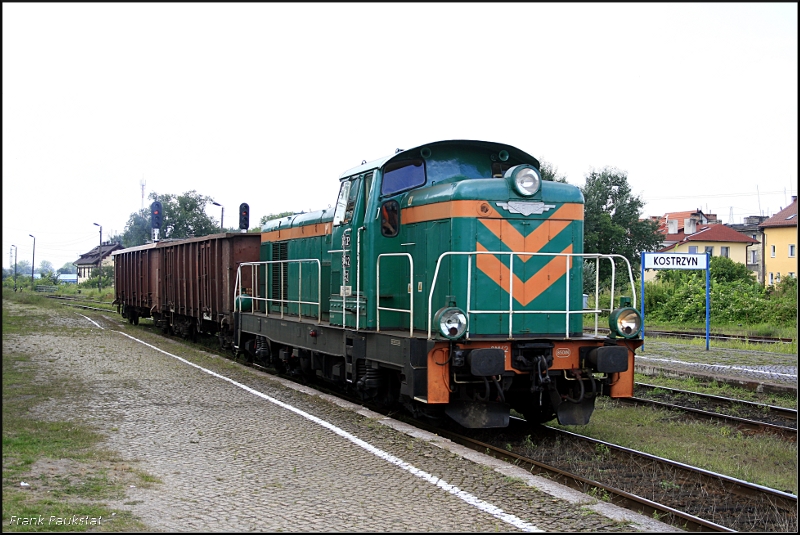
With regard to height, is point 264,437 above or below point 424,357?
below

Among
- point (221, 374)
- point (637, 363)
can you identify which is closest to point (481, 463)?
point (221, 374)

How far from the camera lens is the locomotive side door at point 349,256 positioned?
944cm

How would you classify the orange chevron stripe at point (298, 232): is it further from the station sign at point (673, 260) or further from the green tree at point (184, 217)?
the green tree at point (184, 217)

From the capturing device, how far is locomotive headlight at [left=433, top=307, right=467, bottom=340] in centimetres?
741

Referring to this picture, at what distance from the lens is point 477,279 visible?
8164mm

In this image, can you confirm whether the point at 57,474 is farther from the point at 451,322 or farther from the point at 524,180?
the point at 524,180

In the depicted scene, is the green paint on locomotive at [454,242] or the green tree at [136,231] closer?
the green paint on locomotive at [454,242]

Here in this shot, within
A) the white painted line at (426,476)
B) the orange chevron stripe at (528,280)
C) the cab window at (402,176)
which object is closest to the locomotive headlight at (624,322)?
the orange chevron stripe at (528,280)

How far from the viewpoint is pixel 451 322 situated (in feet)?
24.5

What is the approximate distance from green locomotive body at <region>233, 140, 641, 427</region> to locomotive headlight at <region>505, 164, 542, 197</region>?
0.05 feet

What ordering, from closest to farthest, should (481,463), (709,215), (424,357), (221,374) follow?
(481,463)
(424,357)
(221,374)
(709,215)

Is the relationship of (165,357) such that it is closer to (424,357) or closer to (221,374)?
(221,374)

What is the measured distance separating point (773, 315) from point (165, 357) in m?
22.3

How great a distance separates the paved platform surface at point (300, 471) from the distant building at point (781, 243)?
155 ft
